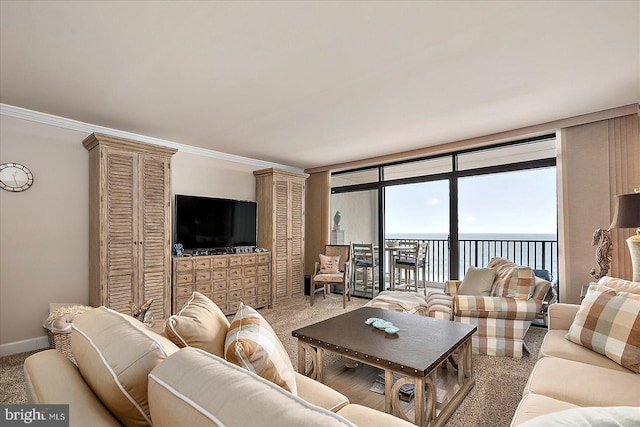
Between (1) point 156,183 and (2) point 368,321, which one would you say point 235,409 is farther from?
(1) point 156,183

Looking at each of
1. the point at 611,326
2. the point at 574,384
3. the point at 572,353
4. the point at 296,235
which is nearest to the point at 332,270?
the point at 296,235

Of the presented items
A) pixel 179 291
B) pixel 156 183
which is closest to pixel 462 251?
pixel 179 291

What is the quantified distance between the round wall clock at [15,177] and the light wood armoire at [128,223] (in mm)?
536

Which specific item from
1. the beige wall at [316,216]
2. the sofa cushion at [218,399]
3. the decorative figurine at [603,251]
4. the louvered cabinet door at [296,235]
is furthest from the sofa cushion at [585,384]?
the beige wall at [316,216]

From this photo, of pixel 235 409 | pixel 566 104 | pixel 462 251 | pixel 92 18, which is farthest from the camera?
pixel 462 251

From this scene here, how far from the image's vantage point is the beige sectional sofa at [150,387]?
628 millimetres

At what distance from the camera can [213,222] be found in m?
4.66

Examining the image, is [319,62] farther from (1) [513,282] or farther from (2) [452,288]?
(2) [452,288]

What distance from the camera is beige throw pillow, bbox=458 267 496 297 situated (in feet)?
11.0

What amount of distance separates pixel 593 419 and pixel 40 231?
14.4 feet

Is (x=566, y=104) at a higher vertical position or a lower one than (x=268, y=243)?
higher

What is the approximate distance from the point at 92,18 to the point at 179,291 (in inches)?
122

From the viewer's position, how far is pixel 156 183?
3.86m

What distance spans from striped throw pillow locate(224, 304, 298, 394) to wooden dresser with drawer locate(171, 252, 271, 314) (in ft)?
9.90
